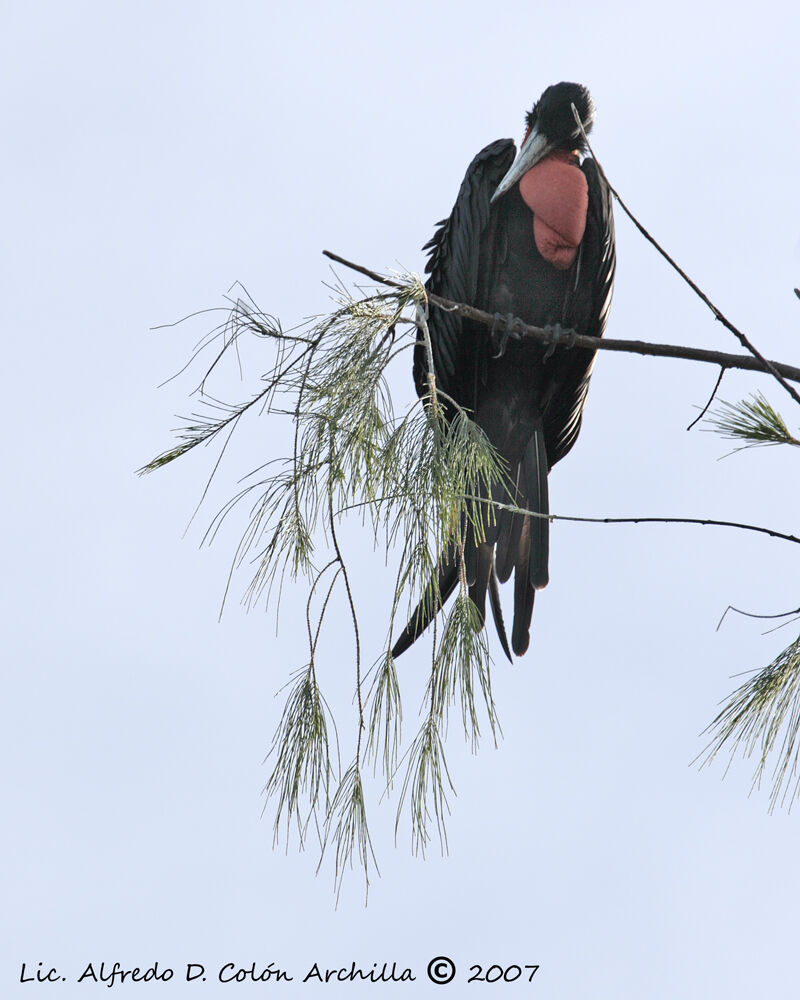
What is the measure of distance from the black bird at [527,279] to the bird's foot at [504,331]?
0.06ft

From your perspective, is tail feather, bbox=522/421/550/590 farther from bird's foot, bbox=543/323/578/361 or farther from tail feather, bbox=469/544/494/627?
bird's foot, bbox=543/323/578/361

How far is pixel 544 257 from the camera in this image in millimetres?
2969

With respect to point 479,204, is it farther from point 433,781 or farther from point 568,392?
point 433,781

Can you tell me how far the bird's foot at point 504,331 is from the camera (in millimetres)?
2655

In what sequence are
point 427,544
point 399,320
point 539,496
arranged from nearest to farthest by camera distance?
point 427,544, point 399,320, point 539,496

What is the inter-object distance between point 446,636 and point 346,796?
10.7 inches

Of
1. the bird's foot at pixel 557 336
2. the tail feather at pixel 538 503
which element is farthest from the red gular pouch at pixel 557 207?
the tail feather at pixel 538 503

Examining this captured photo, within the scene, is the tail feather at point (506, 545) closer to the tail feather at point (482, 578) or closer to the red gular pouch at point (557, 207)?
the tail feather at point (482, 578)

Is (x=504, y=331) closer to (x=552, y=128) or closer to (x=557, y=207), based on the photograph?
(x=557, y=207)

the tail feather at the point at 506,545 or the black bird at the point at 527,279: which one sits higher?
the black bird at the point at 527,279

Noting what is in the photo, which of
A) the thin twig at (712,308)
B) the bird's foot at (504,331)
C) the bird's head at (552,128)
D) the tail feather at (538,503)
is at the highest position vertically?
the bird's head at (552,128)

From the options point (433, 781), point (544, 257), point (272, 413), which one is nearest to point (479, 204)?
point (544, 257)

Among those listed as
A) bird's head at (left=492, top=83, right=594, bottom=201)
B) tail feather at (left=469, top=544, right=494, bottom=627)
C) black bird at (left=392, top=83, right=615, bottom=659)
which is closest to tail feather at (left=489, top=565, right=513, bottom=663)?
tail feather at (left=469, top=544, right=494, bottom=627)

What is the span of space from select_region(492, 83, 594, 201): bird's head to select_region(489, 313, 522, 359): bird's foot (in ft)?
1.12
